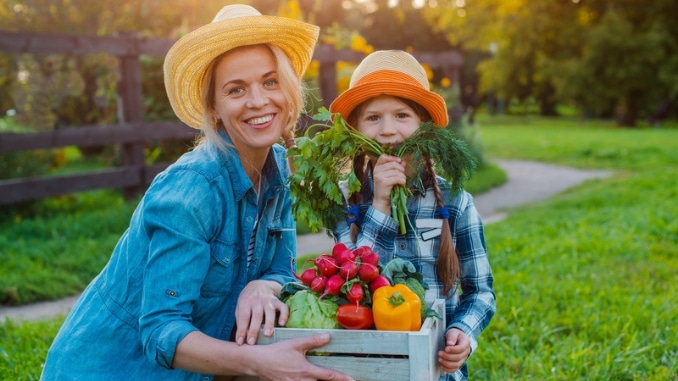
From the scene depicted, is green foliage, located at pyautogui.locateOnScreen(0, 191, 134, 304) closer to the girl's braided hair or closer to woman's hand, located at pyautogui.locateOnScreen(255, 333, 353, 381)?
the girl's braided hair

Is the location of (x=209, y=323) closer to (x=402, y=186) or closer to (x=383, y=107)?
(x=402, y=186)

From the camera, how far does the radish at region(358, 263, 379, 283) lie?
2.42 meters

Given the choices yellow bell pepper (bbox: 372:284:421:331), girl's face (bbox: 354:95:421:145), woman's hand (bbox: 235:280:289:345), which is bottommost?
woman's hand (bbox: 235:280:289:345)

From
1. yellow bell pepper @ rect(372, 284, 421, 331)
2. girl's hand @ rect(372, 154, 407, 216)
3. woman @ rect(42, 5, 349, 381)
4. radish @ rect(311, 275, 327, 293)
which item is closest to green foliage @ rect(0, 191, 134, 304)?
woman @ rect(42, 5, 349, 381)

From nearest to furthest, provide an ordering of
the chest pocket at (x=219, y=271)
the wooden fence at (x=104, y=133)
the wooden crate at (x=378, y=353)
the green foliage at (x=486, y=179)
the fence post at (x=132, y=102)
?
the wooden crate at (x=378, y=353), the chest pocket at (x=219, y=271), the wooden fence at (x=104, y=133), the fence post at (x=132, y=102), the green foliage at (x=486, y=179)

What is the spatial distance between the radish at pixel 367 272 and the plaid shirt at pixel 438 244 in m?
0.40

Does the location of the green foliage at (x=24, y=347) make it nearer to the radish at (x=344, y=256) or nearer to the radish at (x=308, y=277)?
the radish at (x=308, y=277)

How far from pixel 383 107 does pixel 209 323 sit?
103cm

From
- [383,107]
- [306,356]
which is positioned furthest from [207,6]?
[306,356]

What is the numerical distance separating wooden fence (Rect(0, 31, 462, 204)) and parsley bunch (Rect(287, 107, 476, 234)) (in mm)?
5966

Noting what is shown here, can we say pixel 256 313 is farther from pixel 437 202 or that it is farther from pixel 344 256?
pixel 437 202

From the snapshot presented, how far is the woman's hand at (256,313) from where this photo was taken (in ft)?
7.81

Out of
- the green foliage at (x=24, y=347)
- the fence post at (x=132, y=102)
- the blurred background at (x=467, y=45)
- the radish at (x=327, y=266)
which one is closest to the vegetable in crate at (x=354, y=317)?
the radish at (x=327, y=266)

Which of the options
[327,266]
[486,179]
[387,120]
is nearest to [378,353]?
[327,266]
